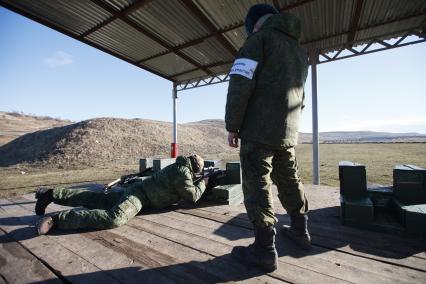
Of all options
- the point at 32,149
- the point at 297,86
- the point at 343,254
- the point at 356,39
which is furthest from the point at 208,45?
the point at 32,149

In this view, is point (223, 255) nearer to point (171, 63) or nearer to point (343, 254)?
point (343, 254)

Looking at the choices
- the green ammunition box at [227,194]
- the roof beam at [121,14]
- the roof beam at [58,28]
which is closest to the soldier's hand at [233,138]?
the green ammunition box at [227,194]

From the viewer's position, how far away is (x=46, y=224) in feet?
8.48

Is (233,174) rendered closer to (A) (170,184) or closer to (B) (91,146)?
(A) (170,184)

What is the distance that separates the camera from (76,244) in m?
2.36

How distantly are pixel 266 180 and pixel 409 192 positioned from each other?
193 cm

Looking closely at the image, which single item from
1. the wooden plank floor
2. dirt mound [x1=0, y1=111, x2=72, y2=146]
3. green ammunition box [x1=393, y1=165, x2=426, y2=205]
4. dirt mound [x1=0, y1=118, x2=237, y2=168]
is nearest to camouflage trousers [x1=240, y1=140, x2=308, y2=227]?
the wooden plank floor

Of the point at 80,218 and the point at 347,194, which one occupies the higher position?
the point at 347,194

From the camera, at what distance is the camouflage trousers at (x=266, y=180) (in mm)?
1850

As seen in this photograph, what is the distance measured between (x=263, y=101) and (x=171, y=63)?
6.58 metres

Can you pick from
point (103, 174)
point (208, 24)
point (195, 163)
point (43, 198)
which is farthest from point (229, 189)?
point (103, 174)

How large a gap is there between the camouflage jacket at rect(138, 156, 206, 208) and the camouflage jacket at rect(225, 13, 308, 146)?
1502mm

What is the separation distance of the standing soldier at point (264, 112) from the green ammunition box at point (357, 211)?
1185mm

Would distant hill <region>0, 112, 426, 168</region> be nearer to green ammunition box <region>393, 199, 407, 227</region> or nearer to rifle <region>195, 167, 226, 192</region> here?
rifle <region>195, 167, 226, 192</region>
